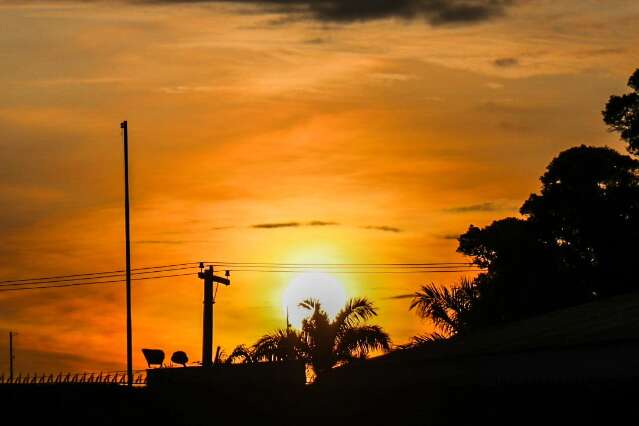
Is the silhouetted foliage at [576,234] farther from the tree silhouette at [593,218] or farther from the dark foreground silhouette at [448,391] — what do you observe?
the dark foreground silhouette at [448,391]

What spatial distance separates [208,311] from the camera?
A: 187ft

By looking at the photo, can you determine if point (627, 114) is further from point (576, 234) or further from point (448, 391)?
point (448, 391)

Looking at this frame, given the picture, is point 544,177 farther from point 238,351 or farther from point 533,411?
point 533,411

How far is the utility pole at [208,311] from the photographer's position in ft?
183

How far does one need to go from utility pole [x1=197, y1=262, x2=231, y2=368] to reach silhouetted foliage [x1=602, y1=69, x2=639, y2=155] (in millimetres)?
22052

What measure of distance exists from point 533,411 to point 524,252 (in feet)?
112

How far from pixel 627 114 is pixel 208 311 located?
24421 mm

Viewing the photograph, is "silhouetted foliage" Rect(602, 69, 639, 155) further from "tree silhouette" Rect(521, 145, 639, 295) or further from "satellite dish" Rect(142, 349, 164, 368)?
"satellite dish" Rect(142, 349, 164, 368)

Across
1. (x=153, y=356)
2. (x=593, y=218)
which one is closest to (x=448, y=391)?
(x=153, y=356)

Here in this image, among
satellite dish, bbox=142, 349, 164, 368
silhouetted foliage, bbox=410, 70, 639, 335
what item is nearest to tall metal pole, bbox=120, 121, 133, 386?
satellite dish, bbox=142, 349, 164, 368

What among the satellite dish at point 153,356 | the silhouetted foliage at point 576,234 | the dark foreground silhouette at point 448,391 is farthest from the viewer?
the silhouetted foliage at point 576,234

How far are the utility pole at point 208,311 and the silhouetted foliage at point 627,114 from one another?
2205cm

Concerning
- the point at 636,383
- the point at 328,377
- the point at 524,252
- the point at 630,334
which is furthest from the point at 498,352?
the point at 524,252

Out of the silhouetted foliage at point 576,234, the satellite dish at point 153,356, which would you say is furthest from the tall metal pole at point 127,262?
the silhouetted foliage at point 576,234
